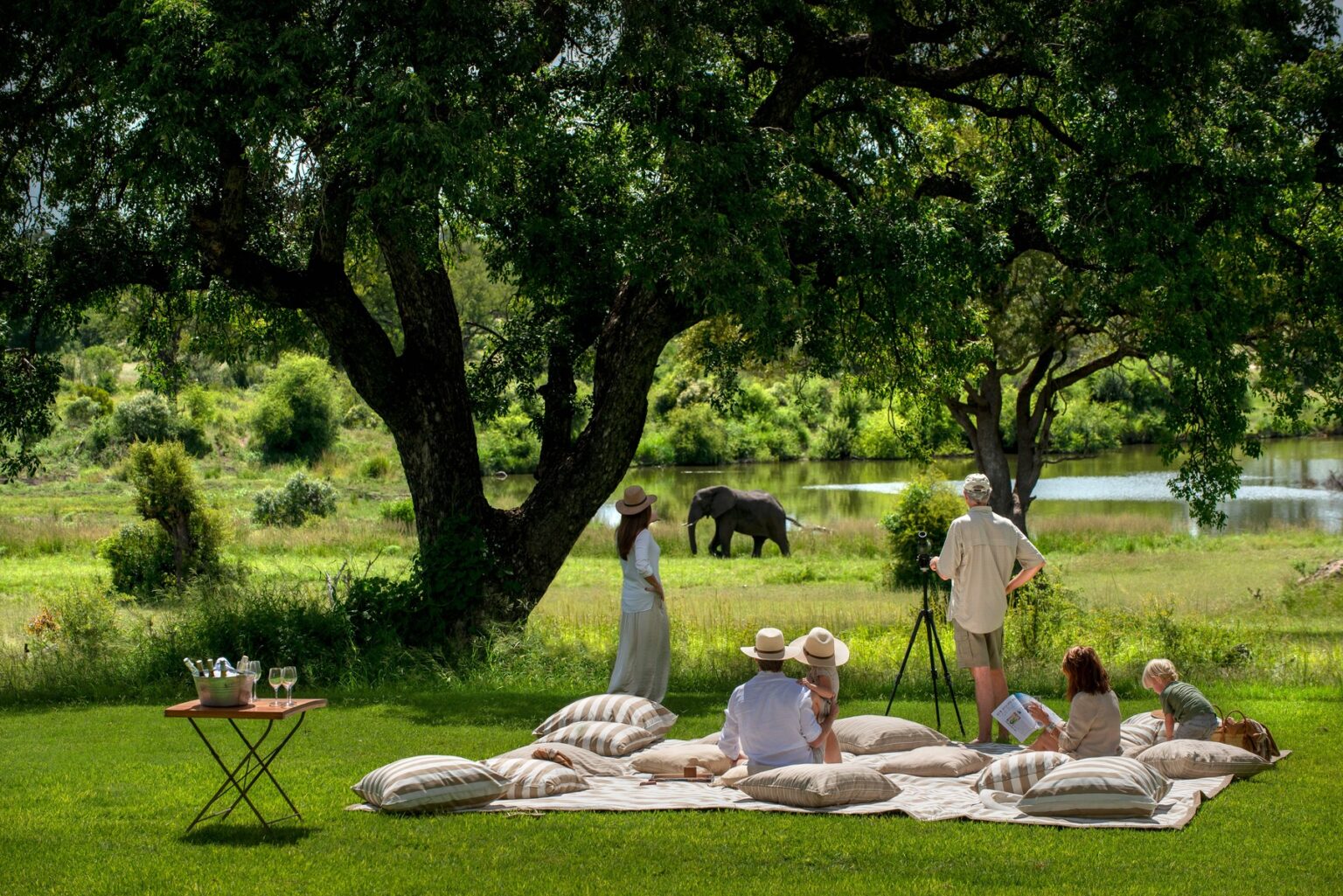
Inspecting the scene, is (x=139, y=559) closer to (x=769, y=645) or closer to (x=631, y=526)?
(x=631, y=526)

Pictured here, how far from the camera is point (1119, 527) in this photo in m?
31.4

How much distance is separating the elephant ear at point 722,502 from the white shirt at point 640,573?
18.6 meters

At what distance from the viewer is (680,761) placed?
27.2 feet

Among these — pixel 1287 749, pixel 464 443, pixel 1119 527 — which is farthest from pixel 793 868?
pixel 1119 527

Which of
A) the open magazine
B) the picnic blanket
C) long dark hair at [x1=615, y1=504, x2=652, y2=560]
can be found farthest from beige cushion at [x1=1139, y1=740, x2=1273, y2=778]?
long dark hair at [x1=615, y1=504, x2=652, y2=560]

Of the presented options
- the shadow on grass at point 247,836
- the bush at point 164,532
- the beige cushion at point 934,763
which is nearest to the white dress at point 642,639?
the beige cushion at point 934,763

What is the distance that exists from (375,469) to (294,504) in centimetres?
1650

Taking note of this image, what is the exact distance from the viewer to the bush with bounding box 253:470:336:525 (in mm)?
33312

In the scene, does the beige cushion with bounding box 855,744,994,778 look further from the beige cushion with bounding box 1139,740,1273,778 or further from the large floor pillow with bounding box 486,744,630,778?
the large floor pillow with bounding box 486,744,630,778

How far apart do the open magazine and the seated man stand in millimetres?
1321

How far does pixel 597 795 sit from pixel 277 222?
9.66 meters

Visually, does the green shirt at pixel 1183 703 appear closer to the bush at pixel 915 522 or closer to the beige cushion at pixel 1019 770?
the beige cushion at pixel 1019 770

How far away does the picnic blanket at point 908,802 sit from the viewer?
703 cm

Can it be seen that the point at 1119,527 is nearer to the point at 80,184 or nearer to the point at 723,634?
the point at 723,634
